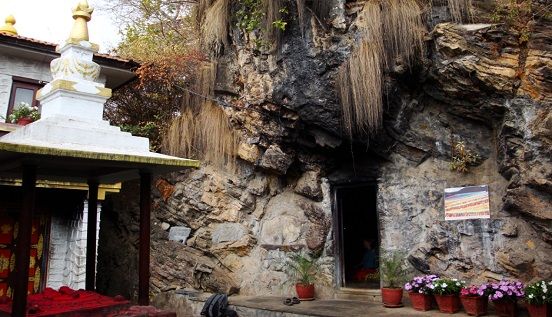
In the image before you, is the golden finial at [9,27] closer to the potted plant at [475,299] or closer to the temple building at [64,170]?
the temple building at [64,170]

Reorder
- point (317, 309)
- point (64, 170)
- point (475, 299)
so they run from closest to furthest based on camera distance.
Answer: point (64, 170) → point (475, 299) → point (317, 309)

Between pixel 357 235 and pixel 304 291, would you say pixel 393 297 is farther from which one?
pixel 357 235

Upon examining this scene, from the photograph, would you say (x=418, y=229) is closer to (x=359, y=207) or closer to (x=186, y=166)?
(x=359, y=207)

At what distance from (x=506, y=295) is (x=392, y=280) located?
193cm

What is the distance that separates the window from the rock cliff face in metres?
3.43

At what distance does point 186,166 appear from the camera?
553cm

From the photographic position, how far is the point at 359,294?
9.08 meters

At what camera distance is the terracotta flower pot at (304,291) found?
8962 millimetres

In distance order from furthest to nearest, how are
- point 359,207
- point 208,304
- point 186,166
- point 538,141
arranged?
point 359,207 → point 208,304 → point 538,141 → point 186,166

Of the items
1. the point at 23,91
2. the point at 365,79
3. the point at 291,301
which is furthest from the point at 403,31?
the point at 23,91

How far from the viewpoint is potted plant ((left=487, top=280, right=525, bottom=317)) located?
6754mm

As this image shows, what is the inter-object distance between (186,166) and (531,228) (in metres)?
5.61

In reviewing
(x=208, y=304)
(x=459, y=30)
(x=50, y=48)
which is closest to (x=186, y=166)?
(x=208, y=304)

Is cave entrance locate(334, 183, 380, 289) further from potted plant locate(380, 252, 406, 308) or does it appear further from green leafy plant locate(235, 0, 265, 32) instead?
green leafy plant locate(235, 0, 265, 32)
